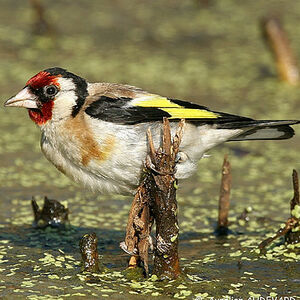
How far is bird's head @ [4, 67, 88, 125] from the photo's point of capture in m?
5.77

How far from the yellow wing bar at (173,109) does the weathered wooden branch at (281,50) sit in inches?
216

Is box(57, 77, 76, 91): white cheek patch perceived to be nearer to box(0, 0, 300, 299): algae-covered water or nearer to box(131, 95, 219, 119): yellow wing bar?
box(131, 95, 219, 119): yellow wing bar

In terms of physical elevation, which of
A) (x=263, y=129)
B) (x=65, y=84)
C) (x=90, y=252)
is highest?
(x=65, y=84)

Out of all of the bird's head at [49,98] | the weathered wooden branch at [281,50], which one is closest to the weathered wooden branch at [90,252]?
the bird's head at [49,98]

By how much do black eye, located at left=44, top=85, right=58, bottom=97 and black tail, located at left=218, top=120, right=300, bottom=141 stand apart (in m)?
1.30

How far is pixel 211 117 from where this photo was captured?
591 cm

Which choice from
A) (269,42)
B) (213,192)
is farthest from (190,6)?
(213,192)

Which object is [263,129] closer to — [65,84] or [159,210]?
[159,210]

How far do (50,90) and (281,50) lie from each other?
599 cm

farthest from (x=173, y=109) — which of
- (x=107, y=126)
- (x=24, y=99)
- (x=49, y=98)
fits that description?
(x=24, y=99)

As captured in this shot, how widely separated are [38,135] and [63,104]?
12.5 ft

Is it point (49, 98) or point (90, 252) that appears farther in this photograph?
point (49, 98)

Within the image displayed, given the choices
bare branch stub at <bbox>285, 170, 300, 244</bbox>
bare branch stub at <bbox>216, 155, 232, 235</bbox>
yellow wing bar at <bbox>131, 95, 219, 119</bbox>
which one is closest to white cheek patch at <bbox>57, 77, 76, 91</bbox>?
yellow wing bar at <bbox>131, 95, 219, 119</bbox>

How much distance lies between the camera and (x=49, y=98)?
5816 millimetres
